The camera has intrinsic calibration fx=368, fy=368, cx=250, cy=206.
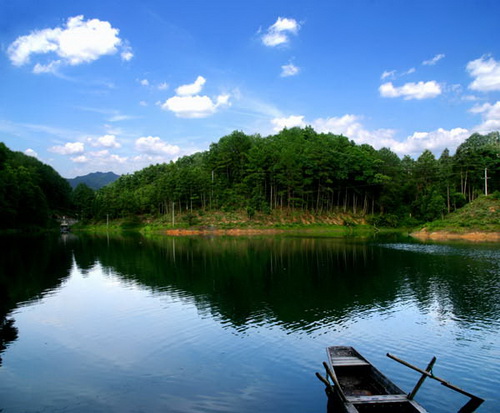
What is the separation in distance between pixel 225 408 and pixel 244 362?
124 inches

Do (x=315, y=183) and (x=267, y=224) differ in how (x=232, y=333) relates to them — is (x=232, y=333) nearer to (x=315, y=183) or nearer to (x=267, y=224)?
(x=267, y=224)

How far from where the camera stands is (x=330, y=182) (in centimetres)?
8175

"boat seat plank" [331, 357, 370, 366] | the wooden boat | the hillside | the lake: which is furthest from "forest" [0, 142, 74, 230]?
the hillside

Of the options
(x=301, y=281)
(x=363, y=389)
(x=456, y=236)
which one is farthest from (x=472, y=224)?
(x=363, y=389)

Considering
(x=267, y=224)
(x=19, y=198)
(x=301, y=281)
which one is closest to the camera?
(x=301, y=281)

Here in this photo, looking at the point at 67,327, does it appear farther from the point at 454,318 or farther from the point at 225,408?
the point at 454,318

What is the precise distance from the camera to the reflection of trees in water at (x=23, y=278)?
1873 centimetres

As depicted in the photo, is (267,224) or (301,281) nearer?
(301,281)

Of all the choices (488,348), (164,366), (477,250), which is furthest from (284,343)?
(477,250)

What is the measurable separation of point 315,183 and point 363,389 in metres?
78.1

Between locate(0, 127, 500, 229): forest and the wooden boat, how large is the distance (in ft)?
228

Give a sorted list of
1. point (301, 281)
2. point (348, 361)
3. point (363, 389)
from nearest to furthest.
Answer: point (363, 389) < point (348, 361) < point (301, 281)

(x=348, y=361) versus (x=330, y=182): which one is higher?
(x=330, y=182)

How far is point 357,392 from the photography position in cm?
1056
